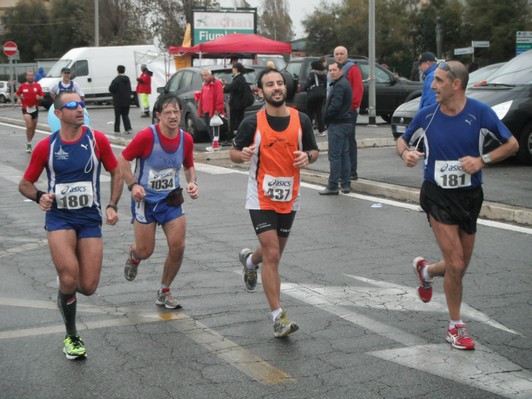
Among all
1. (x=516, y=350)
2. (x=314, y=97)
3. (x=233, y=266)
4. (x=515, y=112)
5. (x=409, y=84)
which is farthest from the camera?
(x=409, y=84)

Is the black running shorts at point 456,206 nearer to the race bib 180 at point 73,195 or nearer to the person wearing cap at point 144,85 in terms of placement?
the race bib 180 at point 73,195

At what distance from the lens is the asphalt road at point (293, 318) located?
548cm

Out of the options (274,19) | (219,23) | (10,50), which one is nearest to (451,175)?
(219,23)

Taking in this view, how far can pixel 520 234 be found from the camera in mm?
10180

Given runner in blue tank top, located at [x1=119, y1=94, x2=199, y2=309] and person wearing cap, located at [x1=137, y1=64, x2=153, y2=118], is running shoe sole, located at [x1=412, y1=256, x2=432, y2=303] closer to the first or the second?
runner in blue tank top, located at [x1=119, y1=94, x2=199, y2=309]

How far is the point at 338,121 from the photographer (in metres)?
13.1

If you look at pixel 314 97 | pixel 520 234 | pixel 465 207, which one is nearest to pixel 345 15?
pixel 314 97

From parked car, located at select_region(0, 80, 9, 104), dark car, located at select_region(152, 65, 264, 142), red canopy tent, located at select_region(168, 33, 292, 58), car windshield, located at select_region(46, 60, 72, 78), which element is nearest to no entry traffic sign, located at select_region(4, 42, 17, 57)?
car windshield, located at select_region(46, 60, 72, 78)

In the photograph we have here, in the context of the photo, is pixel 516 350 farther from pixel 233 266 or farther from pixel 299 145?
pixel 233 266

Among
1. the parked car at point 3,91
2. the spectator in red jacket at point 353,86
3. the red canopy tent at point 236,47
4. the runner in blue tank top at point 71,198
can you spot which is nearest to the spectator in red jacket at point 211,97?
the spectator in red jacket at point 353,86

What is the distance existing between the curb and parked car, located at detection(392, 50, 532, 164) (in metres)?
2.95

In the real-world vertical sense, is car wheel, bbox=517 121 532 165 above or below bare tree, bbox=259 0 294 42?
below

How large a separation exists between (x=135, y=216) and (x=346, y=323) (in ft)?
6.38

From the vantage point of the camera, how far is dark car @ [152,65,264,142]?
70.1 feet
